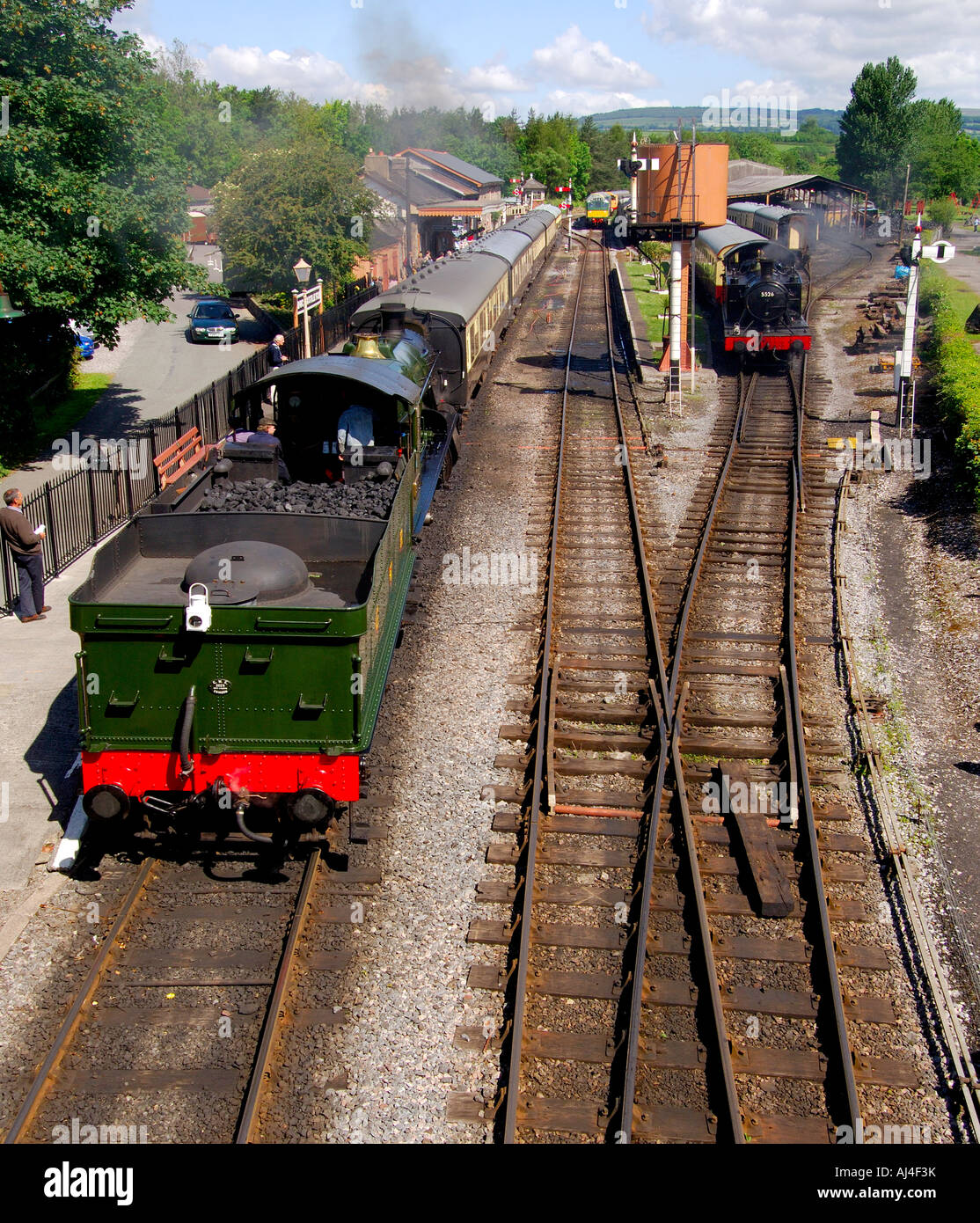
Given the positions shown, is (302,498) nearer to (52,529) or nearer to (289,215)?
(52,529)

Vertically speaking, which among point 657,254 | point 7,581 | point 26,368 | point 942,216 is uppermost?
point 942,216

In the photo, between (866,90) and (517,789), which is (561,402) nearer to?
(517,789)

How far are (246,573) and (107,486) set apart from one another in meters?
9.52

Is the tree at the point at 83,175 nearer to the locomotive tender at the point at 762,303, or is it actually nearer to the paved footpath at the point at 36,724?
the paved footpath at the point at 36,724

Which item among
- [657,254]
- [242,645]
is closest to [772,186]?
[657,254]

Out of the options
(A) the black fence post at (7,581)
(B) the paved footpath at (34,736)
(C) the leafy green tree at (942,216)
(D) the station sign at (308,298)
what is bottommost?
(B) the paved footpath at (34,736)

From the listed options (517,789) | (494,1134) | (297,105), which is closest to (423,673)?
(517,789)

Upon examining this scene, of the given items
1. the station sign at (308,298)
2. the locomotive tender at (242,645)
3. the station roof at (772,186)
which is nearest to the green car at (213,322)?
the station sign at (308,298)

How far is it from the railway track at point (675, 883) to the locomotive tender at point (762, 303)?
40.3 ft

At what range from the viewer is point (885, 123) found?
8162 cm

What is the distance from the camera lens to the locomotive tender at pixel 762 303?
25.5 metres

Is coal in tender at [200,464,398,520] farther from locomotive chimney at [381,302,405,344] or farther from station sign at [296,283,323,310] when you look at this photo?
station sign at [296,283,323,310]

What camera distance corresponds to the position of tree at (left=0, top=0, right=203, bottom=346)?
615 inches

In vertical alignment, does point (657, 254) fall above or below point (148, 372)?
above
